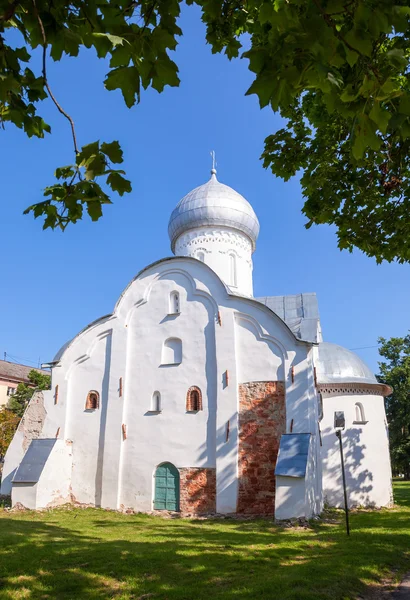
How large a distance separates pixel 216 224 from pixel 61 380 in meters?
8.94

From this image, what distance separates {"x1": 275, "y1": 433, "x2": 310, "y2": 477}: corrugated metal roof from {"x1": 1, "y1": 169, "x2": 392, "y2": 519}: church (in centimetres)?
3

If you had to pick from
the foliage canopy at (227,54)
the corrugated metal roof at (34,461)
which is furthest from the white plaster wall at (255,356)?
the foliage canopy at (227,54)

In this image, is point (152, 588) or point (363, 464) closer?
point (152, 588)

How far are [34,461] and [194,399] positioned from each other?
5376 mm

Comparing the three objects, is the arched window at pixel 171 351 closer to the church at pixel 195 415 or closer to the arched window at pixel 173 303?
the church at pixel 195 415

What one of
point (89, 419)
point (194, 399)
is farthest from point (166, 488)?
point (89, 419)

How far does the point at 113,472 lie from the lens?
14.8m

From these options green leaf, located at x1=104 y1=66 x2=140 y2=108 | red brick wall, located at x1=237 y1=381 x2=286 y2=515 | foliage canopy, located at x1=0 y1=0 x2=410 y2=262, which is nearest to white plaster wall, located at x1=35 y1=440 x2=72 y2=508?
red brick wall, located at x1=237 y1=381 x2=286 y2=515

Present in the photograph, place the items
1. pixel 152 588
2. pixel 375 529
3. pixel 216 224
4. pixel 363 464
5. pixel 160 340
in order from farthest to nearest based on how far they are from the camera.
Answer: pixel 216 224 → pixel 363 464 → pixel 160 340 → pixel 375 529 → pixel 152 588

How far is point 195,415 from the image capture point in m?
14.5

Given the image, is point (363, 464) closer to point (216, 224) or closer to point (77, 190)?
point (216, 224)

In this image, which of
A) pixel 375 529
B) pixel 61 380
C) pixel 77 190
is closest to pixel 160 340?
pixel 61 380

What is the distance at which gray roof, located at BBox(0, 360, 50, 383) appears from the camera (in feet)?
120

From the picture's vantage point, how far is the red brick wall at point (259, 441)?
42.9ft
